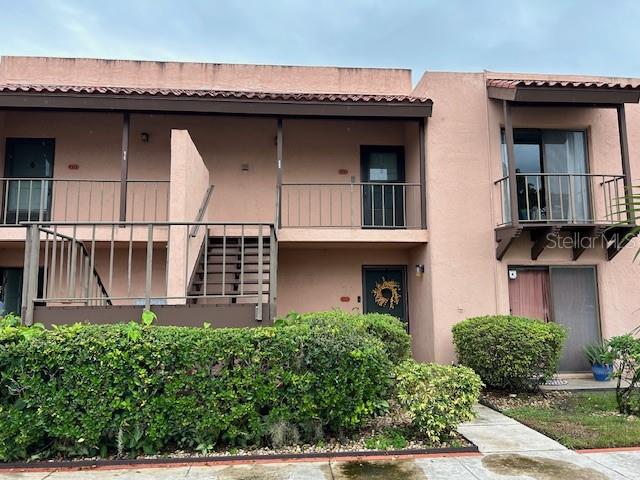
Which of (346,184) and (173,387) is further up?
(346,184)

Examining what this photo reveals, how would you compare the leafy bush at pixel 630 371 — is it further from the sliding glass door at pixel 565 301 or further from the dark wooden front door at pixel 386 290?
the dark wooden front door at pixel 386 290

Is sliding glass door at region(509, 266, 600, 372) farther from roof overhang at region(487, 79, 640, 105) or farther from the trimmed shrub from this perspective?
the trimmed shrub

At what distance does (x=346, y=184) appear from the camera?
9625 millimetres

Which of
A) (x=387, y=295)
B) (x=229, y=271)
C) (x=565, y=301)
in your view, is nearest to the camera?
(x=229, y=271)

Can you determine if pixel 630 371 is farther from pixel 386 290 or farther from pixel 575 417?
pixel 386 290

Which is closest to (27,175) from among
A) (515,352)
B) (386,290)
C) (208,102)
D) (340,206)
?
(208,102)

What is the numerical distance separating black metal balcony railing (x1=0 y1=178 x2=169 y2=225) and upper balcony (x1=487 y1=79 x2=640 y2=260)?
7227 millimetres

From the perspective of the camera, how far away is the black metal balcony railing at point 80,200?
33.7ft

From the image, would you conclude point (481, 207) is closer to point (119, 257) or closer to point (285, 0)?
point (119, 257)

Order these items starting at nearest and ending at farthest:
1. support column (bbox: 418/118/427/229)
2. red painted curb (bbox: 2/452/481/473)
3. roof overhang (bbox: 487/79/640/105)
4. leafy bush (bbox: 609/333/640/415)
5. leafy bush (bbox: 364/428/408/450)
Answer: red painted curb (bbox: 2/452/481/473) < leafy bush (bbox: 364/428/408/450) < leafy bush (bbox: 609/333/640/415) < roof overhang (bbox: 487/79/640/105) < support column (bbox: 418/118/427/229)

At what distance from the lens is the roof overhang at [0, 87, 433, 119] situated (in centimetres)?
901

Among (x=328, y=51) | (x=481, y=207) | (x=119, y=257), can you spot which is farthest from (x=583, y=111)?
(x=328, y=51)

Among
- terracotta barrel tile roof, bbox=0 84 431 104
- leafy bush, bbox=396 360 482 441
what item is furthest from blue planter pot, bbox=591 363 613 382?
terracotta barrel tile roof, bbox=0 84 431 104

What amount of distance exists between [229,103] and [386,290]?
17.7ft
